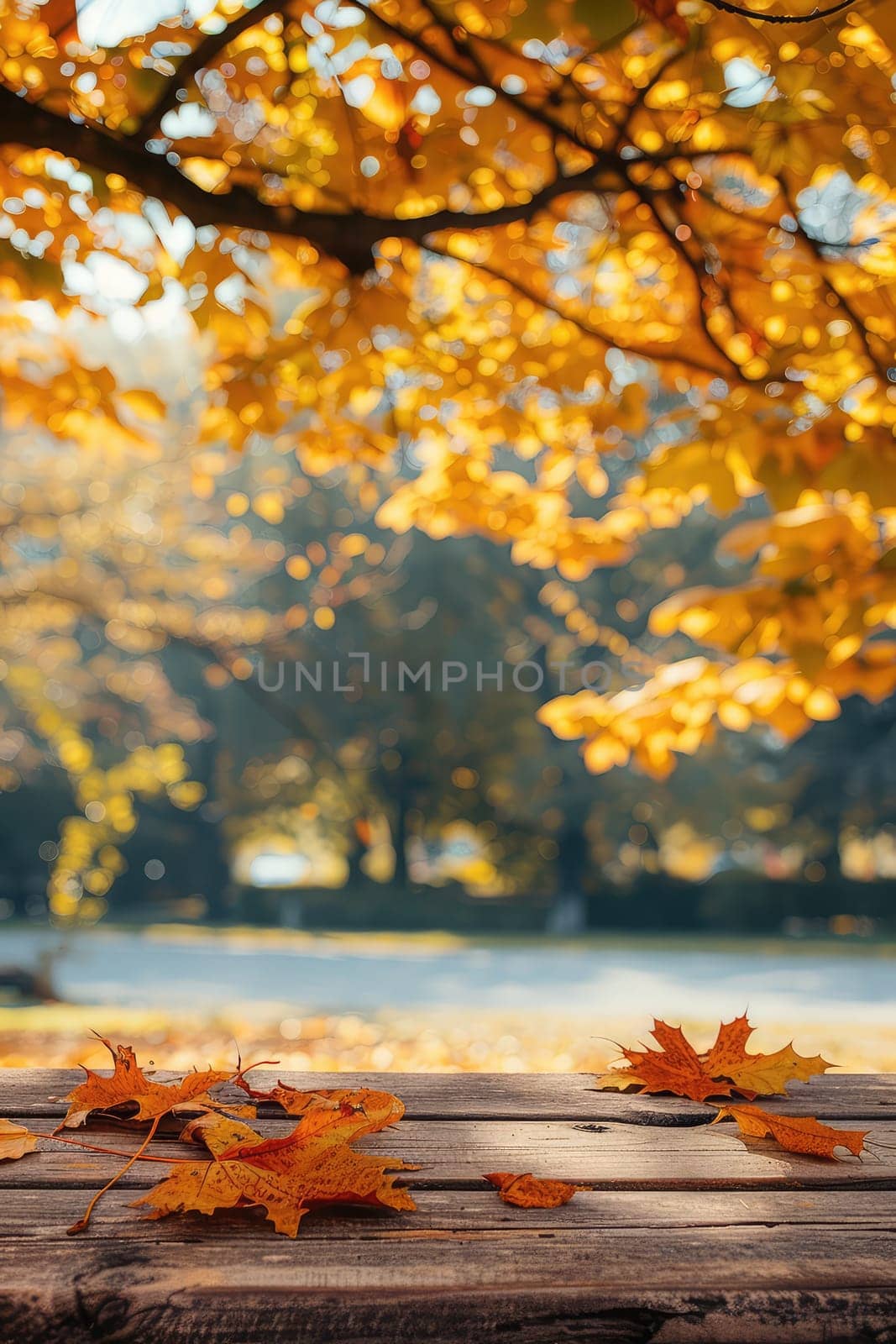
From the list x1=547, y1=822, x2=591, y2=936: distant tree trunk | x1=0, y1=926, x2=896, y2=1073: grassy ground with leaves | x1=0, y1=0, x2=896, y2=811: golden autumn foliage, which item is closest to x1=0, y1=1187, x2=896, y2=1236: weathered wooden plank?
x1=0, y1=0, x2=896, y2=811: golden autumn foliage

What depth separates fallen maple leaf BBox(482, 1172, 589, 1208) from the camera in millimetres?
872

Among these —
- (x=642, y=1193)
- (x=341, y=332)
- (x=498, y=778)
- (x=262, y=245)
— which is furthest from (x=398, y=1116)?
(x=498, y=778)

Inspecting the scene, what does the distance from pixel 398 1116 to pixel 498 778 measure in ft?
54.7

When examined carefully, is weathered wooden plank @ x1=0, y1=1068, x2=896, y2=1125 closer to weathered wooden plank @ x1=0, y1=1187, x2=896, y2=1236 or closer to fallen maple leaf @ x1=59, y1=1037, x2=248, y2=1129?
Answer: fallen maple leaf @ x1=59, y1=1037, x2=248, y2=1129

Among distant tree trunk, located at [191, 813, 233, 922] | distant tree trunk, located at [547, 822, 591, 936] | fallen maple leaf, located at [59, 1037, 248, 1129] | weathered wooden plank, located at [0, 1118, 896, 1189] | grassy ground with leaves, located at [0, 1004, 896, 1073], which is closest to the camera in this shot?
weathered wooden plank, located at [0, 1118, 896, 1189]

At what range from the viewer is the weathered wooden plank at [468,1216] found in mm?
810

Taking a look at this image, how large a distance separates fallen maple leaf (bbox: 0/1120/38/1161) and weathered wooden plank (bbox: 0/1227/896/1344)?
196 mm

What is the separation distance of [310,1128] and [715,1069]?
1.67ft

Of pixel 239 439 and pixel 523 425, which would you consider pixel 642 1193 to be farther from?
pixel 523 425

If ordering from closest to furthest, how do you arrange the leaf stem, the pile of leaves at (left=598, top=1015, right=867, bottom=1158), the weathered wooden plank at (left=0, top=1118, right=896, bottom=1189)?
the leaf stem → the weathered wooden plank at (left=0, top=1118, right=896, bottom=1189) → the pile of leaves at (left=598, top=1015, right=867, bottom=1158)

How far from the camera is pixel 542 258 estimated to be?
3.66 meters

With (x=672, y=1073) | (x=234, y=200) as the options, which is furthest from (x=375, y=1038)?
(x=672, y=1073)

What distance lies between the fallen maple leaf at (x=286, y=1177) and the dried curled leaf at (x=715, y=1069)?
38cm

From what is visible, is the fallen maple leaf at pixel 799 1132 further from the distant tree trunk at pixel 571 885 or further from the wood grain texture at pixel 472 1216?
the distant tree trunk at pixel 571 885
